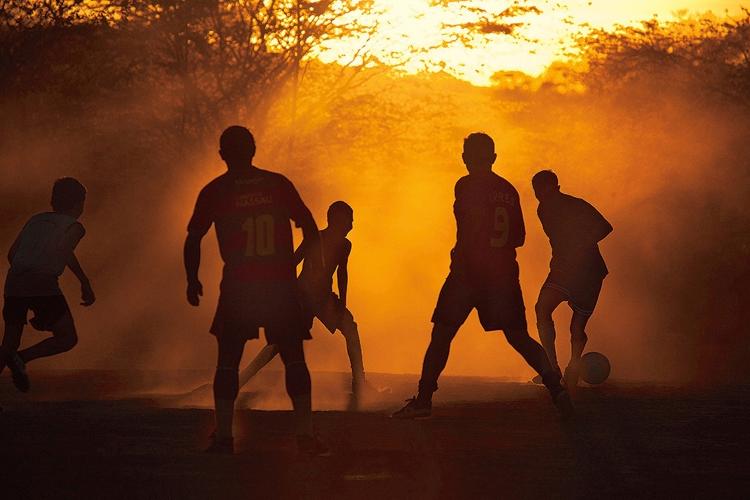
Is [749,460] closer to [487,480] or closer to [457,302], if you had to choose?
[487,480]

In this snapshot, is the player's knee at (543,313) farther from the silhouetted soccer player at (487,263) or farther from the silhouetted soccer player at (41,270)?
the silhouetted soccer player at (41,270)

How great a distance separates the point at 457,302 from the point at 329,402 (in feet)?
8.15

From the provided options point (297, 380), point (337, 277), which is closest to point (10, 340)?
point (337, 277)

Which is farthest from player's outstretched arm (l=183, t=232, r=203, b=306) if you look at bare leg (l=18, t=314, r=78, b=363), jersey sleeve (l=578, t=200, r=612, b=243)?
jersey sleeve (l=578, t=200, r=612, b=243)

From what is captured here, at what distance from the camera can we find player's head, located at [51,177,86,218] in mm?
12164

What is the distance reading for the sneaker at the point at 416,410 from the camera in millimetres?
11984

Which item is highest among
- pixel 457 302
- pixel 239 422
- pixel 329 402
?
pixel 457 302

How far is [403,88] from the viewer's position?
176ft

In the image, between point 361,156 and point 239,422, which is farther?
point 361,156

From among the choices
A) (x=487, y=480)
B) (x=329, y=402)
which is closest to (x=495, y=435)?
(x=487, y=480)

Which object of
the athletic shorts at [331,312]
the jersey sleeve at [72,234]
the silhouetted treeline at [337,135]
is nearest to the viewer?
the jersey sleeve at [72,234]

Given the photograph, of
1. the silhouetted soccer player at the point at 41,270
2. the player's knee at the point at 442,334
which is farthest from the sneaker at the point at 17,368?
the player's knee at the point at 442,334

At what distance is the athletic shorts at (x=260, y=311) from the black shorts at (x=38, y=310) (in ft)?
9.08

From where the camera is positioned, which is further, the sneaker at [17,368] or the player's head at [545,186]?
the player's head at [545,186]
